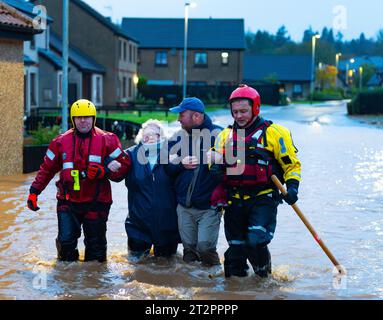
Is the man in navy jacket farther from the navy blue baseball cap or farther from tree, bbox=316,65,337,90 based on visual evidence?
tree, bbox=316,65,337,90

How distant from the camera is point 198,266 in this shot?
8.52m

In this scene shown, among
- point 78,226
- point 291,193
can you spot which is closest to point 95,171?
point 78,226

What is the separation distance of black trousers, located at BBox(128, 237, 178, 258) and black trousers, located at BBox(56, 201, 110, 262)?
374 mm

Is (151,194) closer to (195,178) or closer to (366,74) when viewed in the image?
(195,178)

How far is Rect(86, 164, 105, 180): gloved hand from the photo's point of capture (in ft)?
26.5

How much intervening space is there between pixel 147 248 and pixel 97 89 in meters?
47.2

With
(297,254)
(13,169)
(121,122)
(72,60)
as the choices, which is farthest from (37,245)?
(72,60)

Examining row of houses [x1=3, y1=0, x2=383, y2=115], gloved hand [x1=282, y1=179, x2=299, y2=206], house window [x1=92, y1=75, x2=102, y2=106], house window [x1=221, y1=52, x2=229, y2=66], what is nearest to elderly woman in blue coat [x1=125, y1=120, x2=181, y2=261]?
gloved hand [x1=282, y1=179, x2=299, y2=206]

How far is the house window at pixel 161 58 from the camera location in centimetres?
8256

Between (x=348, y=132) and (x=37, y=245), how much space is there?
26547 mm

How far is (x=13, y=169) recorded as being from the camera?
16.9 m

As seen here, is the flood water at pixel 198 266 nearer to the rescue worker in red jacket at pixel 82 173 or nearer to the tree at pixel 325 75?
the rescue worker in red jacket at pixel 82 173

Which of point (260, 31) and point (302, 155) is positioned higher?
point (260, 31)

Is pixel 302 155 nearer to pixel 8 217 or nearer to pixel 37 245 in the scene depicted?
pixel 8 217
